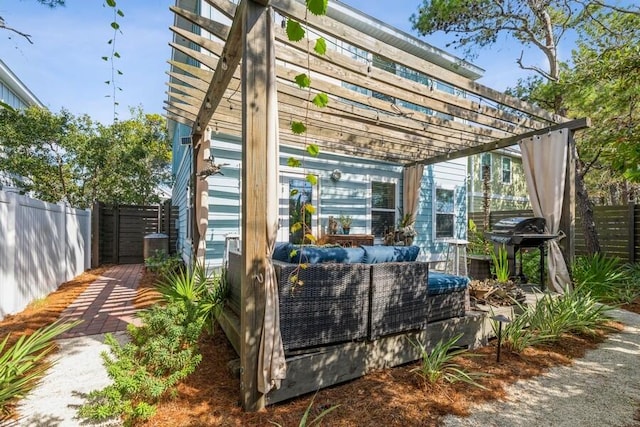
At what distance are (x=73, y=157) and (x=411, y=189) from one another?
36.5 feet

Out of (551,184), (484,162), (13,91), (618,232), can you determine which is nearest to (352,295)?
(551,184)

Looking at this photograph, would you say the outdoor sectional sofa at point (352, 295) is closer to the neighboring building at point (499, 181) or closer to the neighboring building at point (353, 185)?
the neighboring building at point (353, 185)

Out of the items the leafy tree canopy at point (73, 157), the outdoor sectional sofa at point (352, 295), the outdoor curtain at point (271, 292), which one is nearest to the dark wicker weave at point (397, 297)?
the outdoor sectional sofa at point (352, 295)

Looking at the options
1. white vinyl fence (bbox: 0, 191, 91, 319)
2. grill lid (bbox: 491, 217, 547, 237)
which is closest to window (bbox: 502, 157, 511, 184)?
grill lid (bbox: 491, 217, 547, 237)

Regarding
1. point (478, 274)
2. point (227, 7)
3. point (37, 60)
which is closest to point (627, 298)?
point (478, 274)

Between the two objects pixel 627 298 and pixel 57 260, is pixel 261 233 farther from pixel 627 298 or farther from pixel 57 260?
pixel 627 298

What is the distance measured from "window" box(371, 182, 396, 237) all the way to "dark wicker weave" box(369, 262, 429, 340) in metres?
4.85

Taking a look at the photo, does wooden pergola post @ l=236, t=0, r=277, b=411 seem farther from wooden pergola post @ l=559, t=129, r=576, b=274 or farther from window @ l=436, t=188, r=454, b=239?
window @ l=436, t=188, r=454, b=239

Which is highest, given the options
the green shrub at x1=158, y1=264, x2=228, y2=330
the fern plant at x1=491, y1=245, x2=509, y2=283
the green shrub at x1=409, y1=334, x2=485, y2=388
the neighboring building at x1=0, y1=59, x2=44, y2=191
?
the neighboring building at x1=0, y1=59, x2=44, y2=191

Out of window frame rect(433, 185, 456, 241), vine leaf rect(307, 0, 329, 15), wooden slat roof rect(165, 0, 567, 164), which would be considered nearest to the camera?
vine leaf rect(307, 0, 329, 15)

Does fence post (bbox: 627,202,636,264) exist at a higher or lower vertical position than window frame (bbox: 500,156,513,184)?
lower

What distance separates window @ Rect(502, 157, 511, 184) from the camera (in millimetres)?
14500

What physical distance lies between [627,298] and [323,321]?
5862 mm

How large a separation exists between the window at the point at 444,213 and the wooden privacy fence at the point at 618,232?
3.20 m
